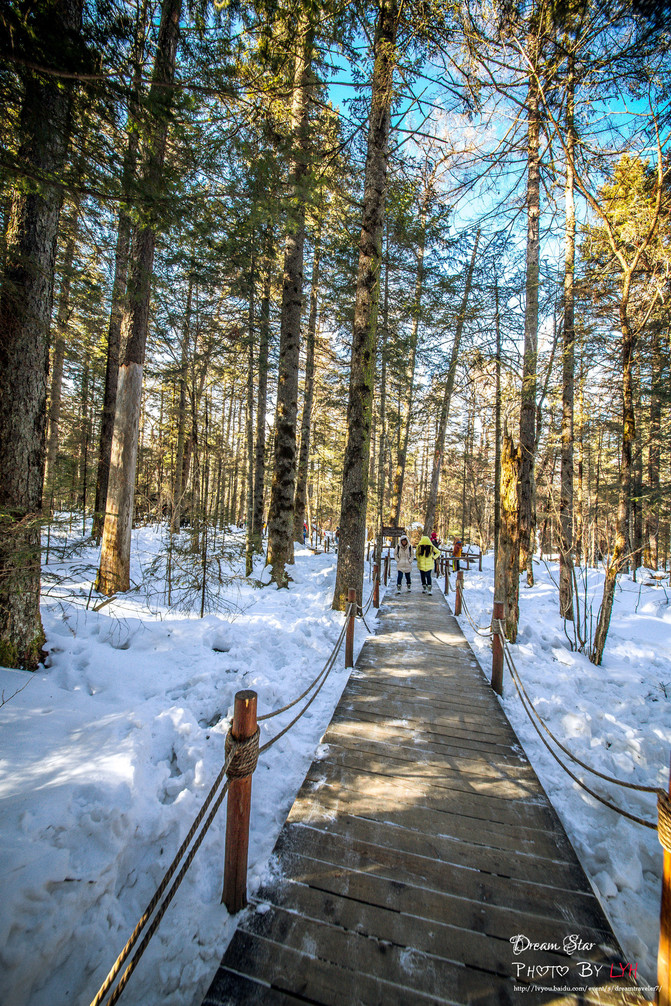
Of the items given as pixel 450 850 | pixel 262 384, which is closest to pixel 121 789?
pixel 450 850

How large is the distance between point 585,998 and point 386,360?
14.1 m

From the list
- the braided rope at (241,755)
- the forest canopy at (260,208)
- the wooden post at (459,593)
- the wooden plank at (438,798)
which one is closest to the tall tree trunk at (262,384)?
the forest canopy at (260,208)

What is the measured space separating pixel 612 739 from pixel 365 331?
23.5 ft

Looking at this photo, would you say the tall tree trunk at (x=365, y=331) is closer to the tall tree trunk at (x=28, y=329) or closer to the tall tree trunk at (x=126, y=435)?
the tall tree trunk at (x=126, y=435)

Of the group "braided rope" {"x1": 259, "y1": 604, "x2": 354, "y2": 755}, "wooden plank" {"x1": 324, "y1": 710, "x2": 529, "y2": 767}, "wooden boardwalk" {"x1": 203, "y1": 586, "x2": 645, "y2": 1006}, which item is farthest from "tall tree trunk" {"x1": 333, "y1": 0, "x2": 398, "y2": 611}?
"wooden boardwalk" {"x1": 203, "y1": 586, "x2": 645, "y2": 1006}

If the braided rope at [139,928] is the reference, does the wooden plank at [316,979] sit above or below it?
below

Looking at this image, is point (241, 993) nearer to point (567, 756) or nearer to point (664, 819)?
point (664, 819)

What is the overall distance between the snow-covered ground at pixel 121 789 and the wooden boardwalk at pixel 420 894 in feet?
0.84

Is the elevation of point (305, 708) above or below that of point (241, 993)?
above

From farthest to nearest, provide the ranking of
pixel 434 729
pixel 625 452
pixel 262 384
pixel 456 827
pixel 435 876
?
pixel 262 384 → pixel 625 452 → pixel 434 729 → pixel 456 827 → pixel 435 876

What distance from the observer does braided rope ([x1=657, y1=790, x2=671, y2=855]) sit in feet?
5.74

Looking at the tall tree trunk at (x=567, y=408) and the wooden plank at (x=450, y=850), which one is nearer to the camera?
the wooden plank at (x=450, y=850)

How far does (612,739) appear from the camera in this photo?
3.72m

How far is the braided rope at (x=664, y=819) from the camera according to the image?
1.75 meters
